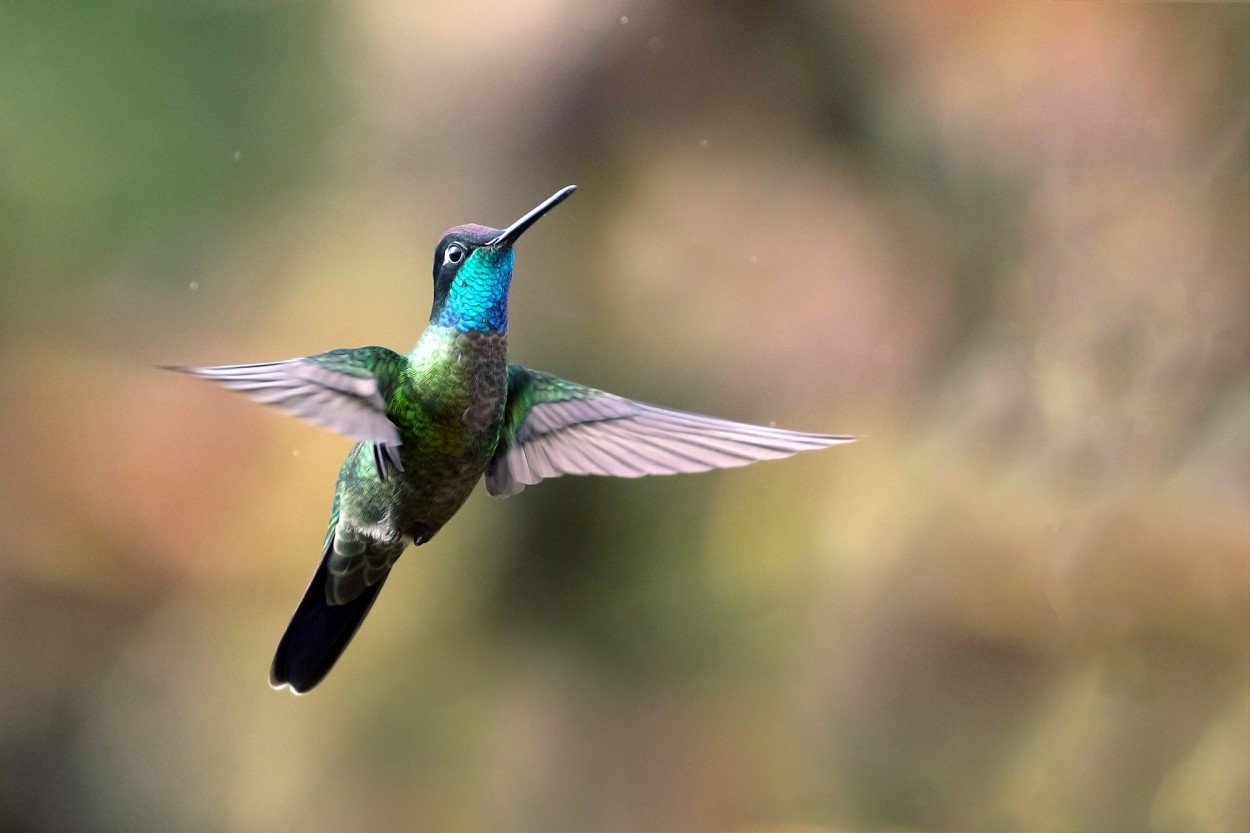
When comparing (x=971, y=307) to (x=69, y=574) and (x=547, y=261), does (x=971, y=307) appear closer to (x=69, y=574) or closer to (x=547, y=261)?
(x=547, y=261)

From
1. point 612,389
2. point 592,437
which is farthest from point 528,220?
point 612,389

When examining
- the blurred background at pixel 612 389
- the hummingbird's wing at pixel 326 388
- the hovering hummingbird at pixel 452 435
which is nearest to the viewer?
the hummingbird's wing at pixel 326 388

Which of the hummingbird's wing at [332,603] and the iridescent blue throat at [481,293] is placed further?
the hummingbird's wing at [332,603]

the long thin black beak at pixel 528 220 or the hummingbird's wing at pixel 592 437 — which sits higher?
the long thin black beak at pixel 528 220

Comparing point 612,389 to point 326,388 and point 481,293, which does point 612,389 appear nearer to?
point 481,293

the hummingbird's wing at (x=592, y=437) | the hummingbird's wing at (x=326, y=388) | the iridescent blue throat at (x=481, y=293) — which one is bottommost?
the hummingbird's wing at (x=326, y=388)

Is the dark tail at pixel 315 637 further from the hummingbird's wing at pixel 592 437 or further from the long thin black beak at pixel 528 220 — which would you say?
the long thin black beak at pixel 528 220

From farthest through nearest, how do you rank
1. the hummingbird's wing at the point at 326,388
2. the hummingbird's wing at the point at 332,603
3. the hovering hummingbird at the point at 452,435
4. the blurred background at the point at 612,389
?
1. the blurred background at the point at 612,389
2. the hummingbird's wing at the point at 332,603
3. the hovering hummingbird at the point at 452,435
4. the hummingbird's wing at the point at 326,388

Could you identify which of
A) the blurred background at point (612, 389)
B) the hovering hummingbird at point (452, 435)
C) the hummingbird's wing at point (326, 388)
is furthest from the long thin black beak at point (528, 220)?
the blurred background at point (612, 389)
